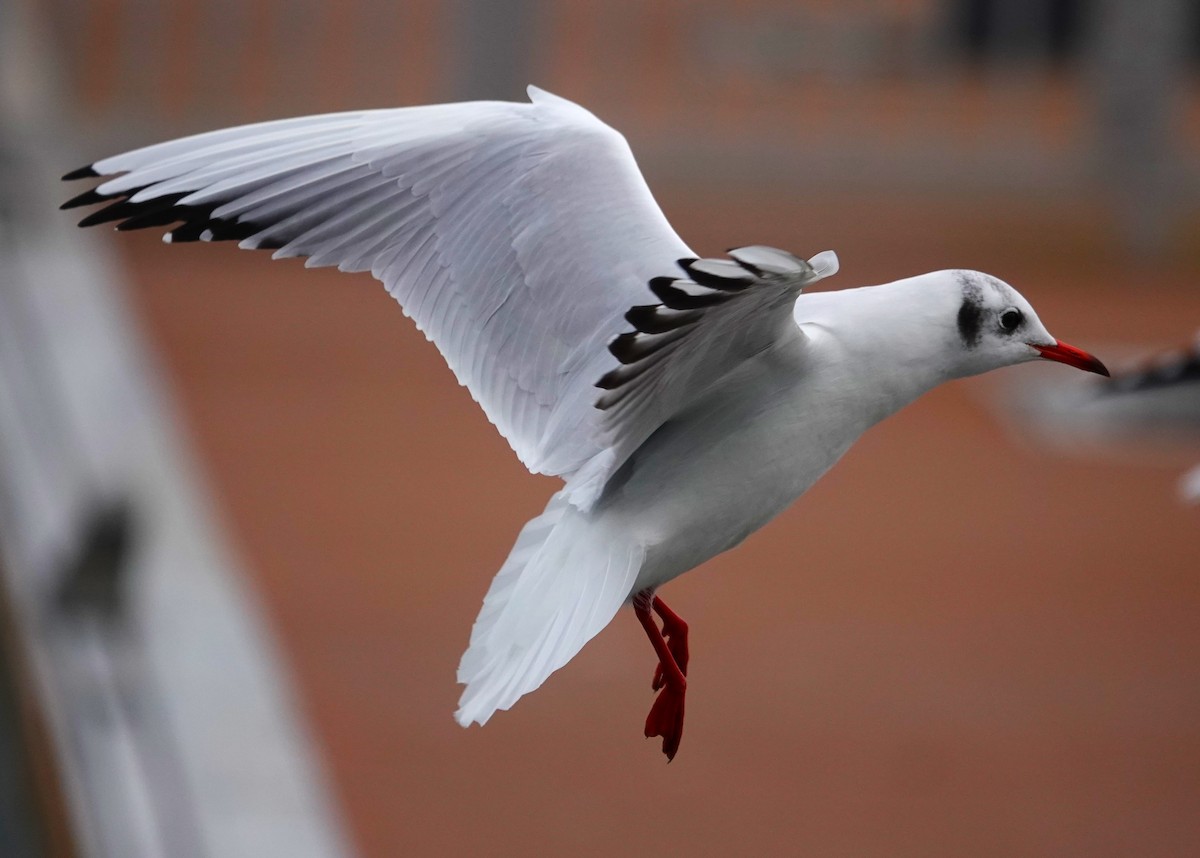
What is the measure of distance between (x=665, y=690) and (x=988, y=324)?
0.48 metres

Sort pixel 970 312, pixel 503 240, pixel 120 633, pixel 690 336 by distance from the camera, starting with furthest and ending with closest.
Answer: pixel 120 633 < pixel 503 240 < pixel 970 312 < pixel 690 336

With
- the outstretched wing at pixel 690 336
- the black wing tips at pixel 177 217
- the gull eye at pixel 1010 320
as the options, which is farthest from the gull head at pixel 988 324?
the black wing tips at pixel 177 217

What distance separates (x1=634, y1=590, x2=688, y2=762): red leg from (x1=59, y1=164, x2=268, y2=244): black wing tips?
54 cm

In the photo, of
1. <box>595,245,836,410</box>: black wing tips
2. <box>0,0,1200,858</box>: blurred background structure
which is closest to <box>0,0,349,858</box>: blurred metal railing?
<box>0,0,1200,858</box>: blurred background structure

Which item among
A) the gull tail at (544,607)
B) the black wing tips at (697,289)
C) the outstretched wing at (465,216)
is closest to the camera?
the black wing tips at (697,289)

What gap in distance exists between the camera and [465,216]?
1.99m

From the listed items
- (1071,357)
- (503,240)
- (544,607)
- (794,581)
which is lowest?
(794,581)

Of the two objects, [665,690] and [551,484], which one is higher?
[665,690]

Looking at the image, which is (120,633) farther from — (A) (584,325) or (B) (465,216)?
(A) (584,325)

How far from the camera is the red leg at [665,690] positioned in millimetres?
1821

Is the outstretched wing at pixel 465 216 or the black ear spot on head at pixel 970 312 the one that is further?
the outstretched wing at pixel 465 216

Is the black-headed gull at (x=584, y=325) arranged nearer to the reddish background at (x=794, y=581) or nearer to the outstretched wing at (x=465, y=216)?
the outstretched wing at (x=465, y=216)

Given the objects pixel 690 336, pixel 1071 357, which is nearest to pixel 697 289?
pixel 690 336

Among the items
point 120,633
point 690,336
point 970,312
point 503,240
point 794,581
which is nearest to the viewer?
point 690,336
